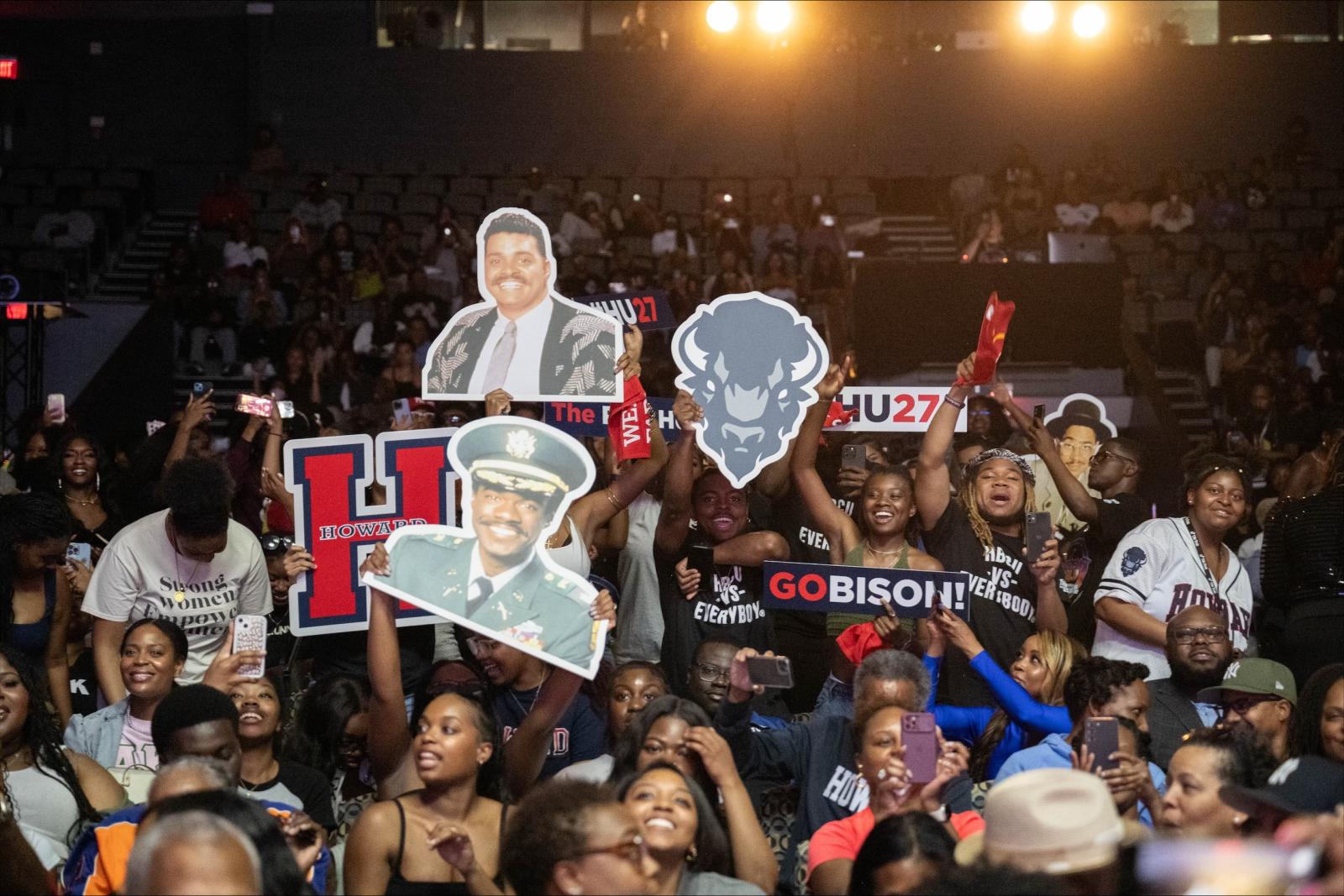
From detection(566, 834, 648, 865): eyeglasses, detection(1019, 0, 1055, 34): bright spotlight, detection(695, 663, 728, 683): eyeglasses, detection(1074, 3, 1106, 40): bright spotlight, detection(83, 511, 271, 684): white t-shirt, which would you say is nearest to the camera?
detection(566, 834, 648, 865): eyeglasses

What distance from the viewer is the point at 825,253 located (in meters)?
14.6

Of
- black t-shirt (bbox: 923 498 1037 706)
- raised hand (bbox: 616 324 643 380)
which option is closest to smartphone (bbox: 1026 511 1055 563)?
black t-shirt (bbox: 923 498 1037 706)

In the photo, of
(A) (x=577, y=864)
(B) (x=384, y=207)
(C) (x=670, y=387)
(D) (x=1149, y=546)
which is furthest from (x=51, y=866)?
(B) (x=384, y=207)

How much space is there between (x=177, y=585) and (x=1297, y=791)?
137 inches

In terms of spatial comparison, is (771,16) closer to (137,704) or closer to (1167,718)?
(1167,718)

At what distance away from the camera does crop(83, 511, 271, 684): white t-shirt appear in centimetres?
548

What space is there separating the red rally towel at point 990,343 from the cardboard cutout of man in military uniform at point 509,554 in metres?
1.63


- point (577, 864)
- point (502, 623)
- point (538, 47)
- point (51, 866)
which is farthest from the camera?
point (538, 47)

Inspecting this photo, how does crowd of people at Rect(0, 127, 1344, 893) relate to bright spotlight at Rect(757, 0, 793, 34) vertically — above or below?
below

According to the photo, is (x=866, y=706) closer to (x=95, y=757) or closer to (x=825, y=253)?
(x=95, y=757)

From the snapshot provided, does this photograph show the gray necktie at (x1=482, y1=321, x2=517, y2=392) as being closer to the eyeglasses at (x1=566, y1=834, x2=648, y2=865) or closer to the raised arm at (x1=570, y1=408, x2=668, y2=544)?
the raised arm at (x1=570, y1=408, x2=668, y2=544)

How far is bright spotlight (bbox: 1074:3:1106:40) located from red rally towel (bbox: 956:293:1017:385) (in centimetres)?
1492

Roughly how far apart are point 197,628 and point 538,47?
15909 mm

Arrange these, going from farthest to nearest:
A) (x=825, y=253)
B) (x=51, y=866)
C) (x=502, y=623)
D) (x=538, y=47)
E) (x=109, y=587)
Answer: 1. (x=538, y=47)
2. (x=825, y=253)
3. (x=109, y=587)
4. (x=502, y=623)
5. (x=51, y=866)
